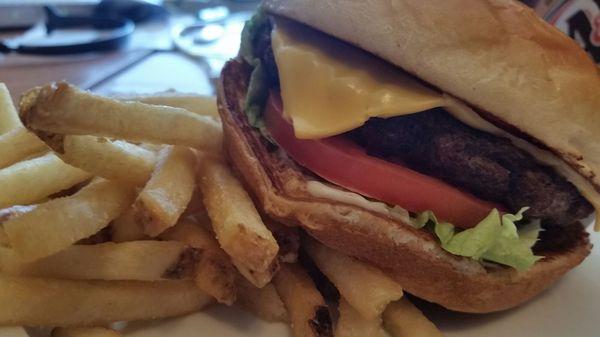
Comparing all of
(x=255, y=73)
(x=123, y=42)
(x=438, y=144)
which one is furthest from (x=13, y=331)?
(x=123, y=42)

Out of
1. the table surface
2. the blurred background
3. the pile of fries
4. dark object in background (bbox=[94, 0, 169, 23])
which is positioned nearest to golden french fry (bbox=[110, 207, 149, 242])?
the pile of fries

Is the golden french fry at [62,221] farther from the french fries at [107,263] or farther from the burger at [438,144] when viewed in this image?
the burger at [438,144]

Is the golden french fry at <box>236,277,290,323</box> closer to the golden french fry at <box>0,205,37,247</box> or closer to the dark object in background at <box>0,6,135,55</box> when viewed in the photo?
the golden french fry at <box>0,205,37,247</box>

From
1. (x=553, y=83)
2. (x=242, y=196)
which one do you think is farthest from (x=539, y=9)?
(x=242, y=196)

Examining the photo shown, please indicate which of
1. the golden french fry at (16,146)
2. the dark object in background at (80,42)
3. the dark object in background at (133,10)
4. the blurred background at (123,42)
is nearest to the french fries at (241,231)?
the golden french fry at (16,146)

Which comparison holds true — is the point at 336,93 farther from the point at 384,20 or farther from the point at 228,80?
the point at 228,80

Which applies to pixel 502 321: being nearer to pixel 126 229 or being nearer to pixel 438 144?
pixel 438 144

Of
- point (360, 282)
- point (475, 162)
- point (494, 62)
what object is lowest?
point (360, 282)
